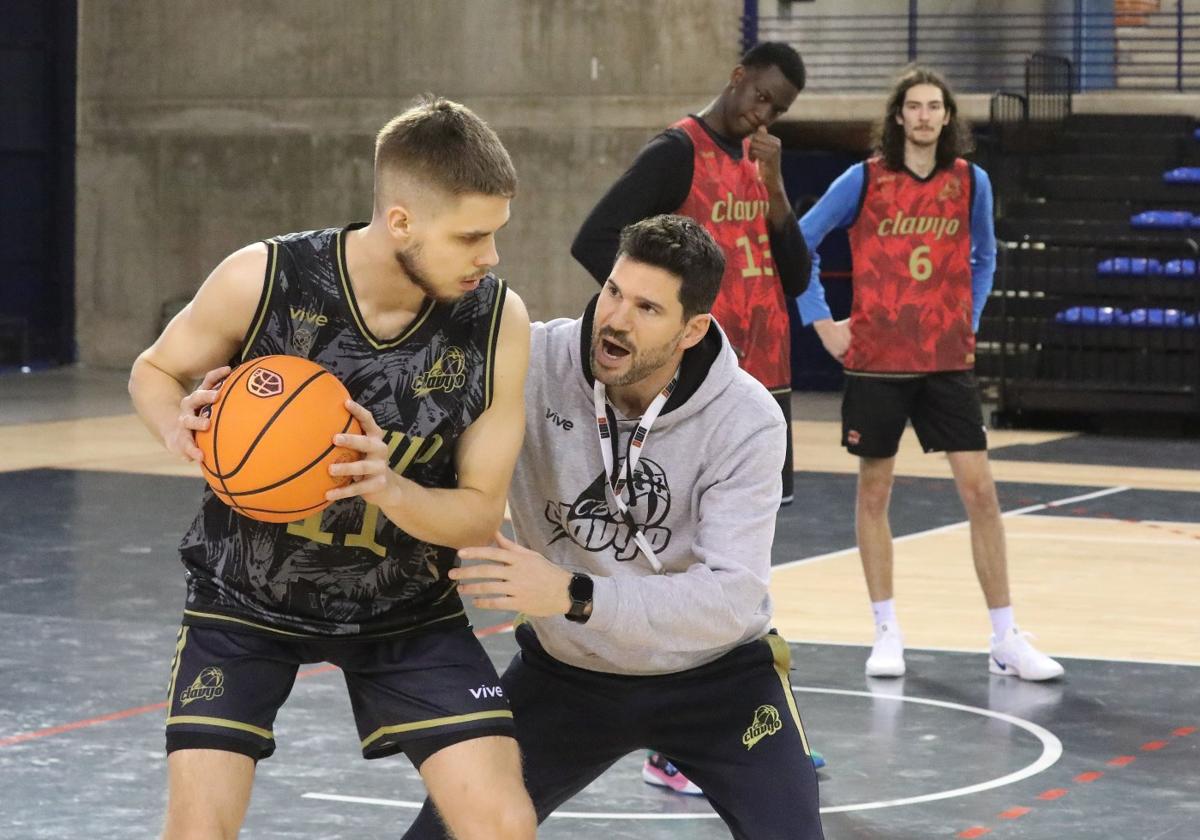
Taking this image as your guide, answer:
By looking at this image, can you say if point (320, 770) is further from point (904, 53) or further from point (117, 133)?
point (117, 133)

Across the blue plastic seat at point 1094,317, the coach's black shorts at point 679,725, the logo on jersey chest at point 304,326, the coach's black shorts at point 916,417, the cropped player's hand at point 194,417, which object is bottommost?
the coach's black shorts at point 679,725

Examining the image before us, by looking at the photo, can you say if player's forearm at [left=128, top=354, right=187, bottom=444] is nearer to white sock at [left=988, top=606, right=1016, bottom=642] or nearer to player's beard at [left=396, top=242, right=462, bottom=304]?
player's beard at [left=396, top=242, right=462, bottom=304]

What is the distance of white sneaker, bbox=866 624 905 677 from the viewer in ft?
20.6

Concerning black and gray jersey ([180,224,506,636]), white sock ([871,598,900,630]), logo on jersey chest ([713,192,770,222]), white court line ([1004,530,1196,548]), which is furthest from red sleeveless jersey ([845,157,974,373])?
black and gray jersey ([180,224,506,636])

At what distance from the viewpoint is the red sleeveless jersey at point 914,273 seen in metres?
6.46

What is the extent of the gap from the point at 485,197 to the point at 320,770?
7.69ft

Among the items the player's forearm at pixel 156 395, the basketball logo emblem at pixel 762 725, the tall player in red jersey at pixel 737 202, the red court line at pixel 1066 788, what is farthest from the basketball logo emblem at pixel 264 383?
the red court line at pixel 1066 788

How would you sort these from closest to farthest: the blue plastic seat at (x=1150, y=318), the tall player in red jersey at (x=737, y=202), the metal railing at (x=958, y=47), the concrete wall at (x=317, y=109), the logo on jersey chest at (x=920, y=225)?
the tall player in red jersey at (x=737, y=202)
the logo on jersey chest at (x=920, y=225)
the blue plastic seat at (x=1150, y=318)
the metal railing at (x=958, y=47)
the concrete wall at (x=317, y=109)

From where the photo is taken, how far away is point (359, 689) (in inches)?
141

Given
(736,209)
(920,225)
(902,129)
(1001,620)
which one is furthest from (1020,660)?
(736,209)

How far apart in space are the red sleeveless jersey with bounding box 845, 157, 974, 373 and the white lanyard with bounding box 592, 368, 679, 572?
2.85 metres

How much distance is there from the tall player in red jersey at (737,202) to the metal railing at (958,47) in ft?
41.8

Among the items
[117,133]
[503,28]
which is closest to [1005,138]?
[503,28]

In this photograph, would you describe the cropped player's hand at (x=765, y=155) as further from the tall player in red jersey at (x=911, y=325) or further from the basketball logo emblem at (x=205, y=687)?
the basketball logo emblem at (x=205, y=687)
